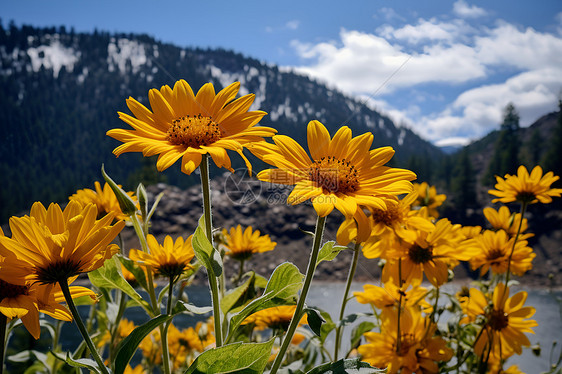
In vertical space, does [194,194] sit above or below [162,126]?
below

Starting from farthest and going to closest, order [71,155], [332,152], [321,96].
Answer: [321,96]
[71,155]
[332,152]

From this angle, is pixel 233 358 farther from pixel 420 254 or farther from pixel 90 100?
pixel 90 100

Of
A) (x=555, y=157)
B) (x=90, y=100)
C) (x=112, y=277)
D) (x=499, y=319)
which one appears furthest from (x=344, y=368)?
(x=90, y=100)

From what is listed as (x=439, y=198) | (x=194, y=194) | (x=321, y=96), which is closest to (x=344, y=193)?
(x=439, y=198)

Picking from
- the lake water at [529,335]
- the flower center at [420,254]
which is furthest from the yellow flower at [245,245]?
the flower center at [420,254]

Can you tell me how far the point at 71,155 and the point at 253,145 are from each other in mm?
101628

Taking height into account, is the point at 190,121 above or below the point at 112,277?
above

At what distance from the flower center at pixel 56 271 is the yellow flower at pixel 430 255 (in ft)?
3.16

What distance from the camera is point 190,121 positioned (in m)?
0.90

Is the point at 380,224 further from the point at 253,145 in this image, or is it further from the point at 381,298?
the point at 253,145

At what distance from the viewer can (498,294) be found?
149 centimetres

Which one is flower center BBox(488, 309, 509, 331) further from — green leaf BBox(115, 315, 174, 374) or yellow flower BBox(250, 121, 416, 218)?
green leaf BBox(115, 315, 174, 374)

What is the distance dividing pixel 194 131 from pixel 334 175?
327 millimetres

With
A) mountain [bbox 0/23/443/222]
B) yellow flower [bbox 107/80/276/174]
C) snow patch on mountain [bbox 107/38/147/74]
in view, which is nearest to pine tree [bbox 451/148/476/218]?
mountain [bbox 0/23/443/222]
